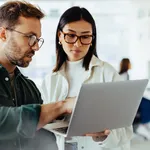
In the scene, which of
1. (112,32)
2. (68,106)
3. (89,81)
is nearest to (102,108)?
(68,106)

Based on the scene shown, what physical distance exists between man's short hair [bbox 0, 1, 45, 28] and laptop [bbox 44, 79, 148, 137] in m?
0.26

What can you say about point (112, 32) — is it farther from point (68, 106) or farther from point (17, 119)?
point (17, 119)

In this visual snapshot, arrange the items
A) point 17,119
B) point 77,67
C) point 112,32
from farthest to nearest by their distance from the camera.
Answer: point 112,32, point 77,67, point 17,119

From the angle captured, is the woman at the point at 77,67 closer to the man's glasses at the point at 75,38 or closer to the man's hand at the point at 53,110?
the man's glasses at the point at 75,38

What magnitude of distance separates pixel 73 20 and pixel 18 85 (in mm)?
298

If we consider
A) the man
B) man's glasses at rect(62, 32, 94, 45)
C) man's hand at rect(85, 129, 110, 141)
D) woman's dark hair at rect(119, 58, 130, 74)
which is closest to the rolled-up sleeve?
the man

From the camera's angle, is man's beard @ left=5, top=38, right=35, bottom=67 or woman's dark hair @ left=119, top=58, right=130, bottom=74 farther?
woman's dark hair @ left=119, top=58, right=130, bottom=74

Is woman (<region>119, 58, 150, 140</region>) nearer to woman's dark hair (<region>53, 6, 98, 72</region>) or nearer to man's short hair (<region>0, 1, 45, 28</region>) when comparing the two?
woman's dark hair (<region>53, 6, 98, 72</region>)

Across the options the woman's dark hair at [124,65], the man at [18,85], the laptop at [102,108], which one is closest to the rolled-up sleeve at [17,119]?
the man at [18,85]

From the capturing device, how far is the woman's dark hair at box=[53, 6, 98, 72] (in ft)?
3.21

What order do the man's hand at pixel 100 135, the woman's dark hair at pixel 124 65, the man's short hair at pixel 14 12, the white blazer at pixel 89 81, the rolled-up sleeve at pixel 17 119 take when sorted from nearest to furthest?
the rolled-up sleeve at pixel 17 119
the man's short hair at pixel 14 12
the man's hand at pixel 100 135
the white blazer at pixel 89 81
the woman's dark hair at pixel 124 65

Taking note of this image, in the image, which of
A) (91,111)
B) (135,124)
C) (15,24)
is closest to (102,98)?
(91,111)

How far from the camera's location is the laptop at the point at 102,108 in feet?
2.48

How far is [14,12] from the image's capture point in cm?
78
